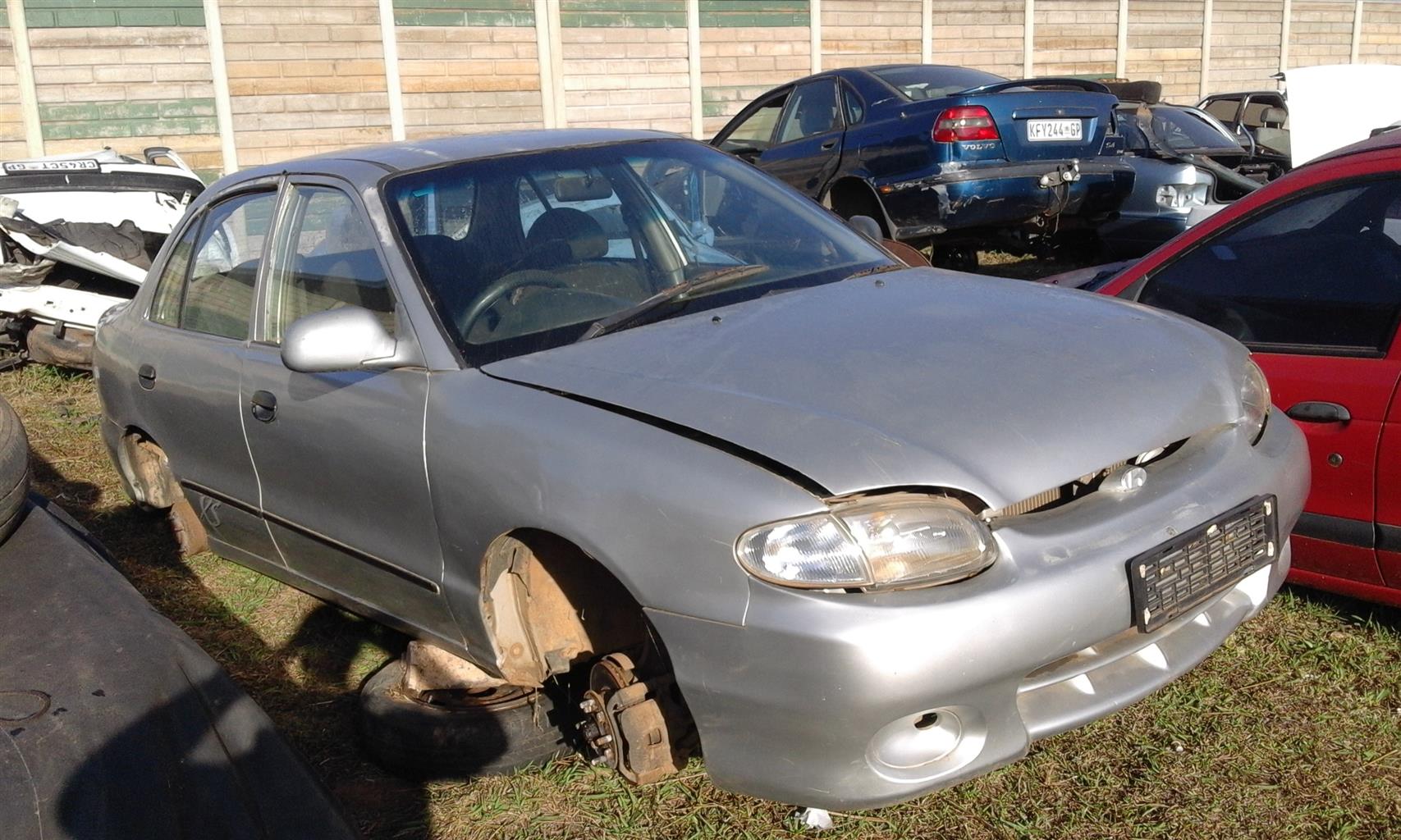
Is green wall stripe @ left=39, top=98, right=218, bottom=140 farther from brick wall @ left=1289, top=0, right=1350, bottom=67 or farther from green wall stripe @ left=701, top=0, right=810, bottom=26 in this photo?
brick wall @ left=1289, top=0, right=1350, bottom=67

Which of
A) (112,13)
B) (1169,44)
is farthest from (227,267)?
(1169,44)

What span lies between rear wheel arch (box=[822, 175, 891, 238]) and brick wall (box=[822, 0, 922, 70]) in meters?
7.63

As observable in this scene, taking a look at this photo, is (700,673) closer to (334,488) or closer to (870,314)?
(870,314)

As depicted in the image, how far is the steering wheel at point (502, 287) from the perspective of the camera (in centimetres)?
316

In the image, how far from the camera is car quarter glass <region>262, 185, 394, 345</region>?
3.38 m

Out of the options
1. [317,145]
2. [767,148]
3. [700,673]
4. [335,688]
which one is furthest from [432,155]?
[317,145]

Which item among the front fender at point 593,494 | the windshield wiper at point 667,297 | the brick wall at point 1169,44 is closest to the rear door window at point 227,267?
the front fender at point 593,494

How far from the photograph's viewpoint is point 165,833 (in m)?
2.17

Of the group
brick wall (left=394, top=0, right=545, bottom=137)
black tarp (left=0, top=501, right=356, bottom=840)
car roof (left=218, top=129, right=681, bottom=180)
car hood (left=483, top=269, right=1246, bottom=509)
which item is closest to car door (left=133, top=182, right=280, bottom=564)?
car roof (left=218, top=129, right=681, bottom=180)

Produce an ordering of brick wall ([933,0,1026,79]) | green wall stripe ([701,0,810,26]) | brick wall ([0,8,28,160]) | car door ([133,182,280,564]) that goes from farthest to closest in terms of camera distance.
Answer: brick wall ([933,0,1026,79]) → green wall stripe ([701,0,810,26]) → brick wall ([0,8,28,160]) → car door ([133,182,280,564])

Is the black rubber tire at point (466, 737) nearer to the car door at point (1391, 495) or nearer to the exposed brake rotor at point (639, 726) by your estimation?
the exposed brake rotor at point (639, 726)

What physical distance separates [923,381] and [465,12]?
41.7 feet

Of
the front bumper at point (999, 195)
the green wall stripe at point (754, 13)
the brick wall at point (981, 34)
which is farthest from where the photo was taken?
the brick wall at point (981, 34)

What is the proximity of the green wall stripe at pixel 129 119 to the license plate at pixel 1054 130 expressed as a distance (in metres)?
8.75
